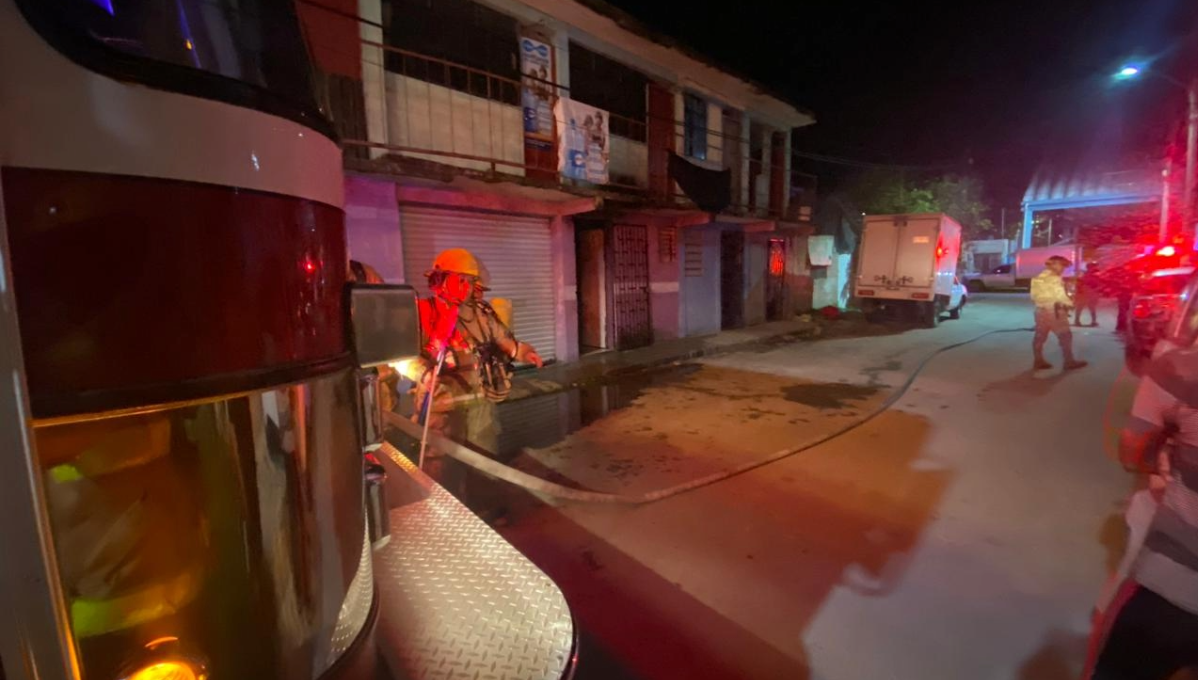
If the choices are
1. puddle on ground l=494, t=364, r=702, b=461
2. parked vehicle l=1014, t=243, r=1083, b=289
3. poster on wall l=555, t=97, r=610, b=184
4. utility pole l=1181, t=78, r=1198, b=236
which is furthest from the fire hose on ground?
parked vehicle l=1014, t=243, r=1083, b=289

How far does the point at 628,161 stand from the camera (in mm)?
11531

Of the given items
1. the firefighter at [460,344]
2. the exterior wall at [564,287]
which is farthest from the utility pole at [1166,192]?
the firefighter at [460,344]

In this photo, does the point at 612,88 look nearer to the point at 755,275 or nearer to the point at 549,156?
the point at 549,156

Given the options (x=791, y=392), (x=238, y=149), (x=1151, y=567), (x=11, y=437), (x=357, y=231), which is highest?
(x=357, y=231)

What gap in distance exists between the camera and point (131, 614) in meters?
0.96

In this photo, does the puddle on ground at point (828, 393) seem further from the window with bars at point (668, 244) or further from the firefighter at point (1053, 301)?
the window with bars at point (668, 244)

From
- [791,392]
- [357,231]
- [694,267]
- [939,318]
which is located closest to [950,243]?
[939,318]

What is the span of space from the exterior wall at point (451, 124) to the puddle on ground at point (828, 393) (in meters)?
5.06

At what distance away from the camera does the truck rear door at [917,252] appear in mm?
14336

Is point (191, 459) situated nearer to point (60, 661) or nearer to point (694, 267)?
point (60, 661)

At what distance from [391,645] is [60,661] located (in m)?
0.77

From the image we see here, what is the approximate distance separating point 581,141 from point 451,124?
8.15 ft

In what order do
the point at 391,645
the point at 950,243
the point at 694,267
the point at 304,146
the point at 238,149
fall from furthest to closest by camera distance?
the point at 950,243 < the point at 694,267 < the point at 391,645 < the point at 304,146 < the point at 238,149

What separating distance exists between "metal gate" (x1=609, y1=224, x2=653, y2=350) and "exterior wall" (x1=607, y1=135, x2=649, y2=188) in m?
1.01
